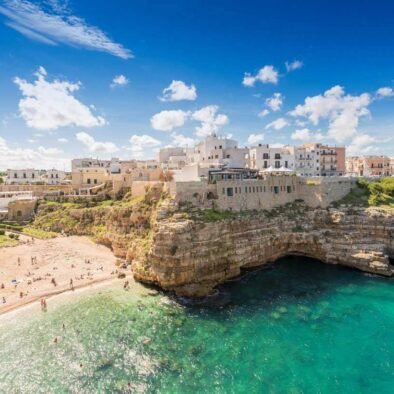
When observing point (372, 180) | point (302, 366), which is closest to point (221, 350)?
point (302, 366)

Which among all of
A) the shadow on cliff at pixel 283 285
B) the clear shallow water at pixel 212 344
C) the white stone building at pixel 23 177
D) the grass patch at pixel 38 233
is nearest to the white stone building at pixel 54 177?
the white stone building at pixel 23 177

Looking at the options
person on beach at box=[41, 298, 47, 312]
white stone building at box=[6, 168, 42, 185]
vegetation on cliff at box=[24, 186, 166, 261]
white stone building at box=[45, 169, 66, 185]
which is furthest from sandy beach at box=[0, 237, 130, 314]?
white stone building at box=[6, 168, 42, 185]

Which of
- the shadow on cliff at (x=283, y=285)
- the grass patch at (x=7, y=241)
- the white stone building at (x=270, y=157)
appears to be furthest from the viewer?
the white stone building at (x=270, y=157)

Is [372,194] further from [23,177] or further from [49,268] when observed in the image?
[23,177]

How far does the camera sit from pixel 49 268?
145 ft

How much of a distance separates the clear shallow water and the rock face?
3298 mm

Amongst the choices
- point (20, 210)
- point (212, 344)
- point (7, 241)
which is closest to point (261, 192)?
point (212, 344)

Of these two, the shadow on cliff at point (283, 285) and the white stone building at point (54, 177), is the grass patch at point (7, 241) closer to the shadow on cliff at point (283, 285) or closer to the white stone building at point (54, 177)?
the shadow on cliff at point (283, 285)

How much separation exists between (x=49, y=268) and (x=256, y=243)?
96.5 feet

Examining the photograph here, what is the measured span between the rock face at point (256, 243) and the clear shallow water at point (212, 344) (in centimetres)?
330

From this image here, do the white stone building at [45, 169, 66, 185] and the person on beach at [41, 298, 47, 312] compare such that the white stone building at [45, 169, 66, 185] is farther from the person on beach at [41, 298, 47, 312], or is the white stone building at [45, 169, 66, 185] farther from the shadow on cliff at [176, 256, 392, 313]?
the shadow on cliff at [176, 256, 392, 313]

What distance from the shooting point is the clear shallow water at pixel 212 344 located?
894 inches

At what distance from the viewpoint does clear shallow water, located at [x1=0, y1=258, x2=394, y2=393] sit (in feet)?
74.5

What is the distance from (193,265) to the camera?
36125 mm
